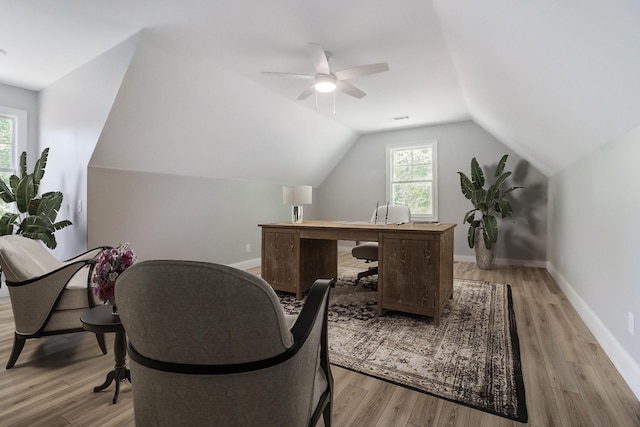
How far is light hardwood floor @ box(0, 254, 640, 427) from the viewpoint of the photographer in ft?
5.14

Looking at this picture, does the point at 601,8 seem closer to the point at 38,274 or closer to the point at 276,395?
the point at 276,395

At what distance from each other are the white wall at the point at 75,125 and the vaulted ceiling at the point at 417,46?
138mm

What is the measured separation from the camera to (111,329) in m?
1.61

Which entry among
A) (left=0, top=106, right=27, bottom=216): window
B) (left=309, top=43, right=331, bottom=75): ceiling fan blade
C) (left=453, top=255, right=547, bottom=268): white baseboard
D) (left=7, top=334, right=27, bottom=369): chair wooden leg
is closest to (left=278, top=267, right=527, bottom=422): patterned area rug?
(left=7, top=334, right=27, bottom=369): chair wooden leg

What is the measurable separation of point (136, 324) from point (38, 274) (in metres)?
1.78

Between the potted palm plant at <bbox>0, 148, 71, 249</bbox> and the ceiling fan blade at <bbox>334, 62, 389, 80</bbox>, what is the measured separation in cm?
323

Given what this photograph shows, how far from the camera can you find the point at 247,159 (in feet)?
16.3

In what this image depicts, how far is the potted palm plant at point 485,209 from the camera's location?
487 centimetres

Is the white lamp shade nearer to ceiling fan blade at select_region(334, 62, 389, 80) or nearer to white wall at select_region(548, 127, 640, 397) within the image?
ceiling fan blade at select_region(334, 62, 389, 80)

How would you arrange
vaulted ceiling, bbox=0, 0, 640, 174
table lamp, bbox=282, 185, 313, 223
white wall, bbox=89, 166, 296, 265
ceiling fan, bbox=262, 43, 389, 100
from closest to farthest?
1. vaulted ceiling, bbox=0, 0, 640, 174
2. ceiling fan, bbox=262, 43, 389, 100
3. white wall, bbox=89, 166, 296, 265
4. table lamp, bbox=282, 185, 313, 223

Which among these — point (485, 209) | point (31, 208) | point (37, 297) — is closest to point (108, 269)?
point (37, 297)

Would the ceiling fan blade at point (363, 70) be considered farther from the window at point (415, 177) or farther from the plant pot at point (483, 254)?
the window at point (415, 177)

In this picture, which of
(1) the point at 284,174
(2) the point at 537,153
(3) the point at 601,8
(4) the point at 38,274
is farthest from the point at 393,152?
(4) the point at 38,274

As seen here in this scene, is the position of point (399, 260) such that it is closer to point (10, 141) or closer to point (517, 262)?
point (517, 262)
